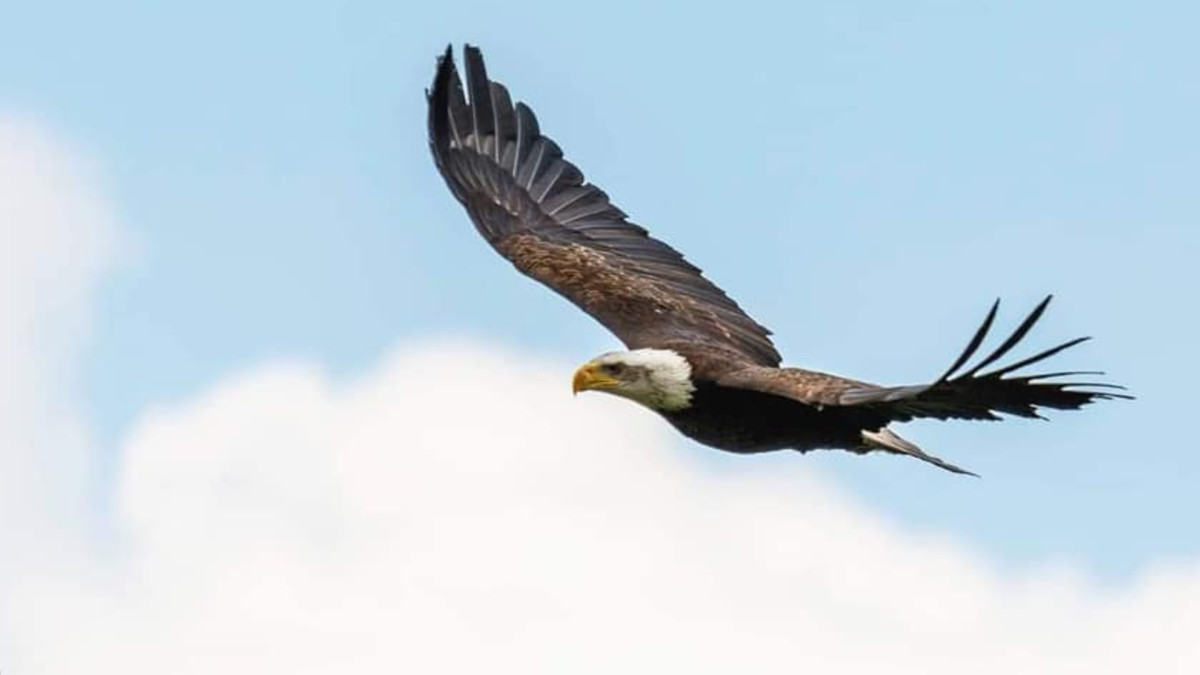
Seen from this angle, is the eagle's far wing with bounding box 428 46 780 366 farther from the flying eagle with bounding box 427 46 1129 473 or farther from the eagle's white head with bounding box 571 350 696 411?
the eagle's white head with bounding box 571 350 696 411

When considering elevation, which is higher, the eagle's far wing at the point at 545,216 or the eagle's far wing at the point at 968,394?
the eagle's far wing at the point at 545,216

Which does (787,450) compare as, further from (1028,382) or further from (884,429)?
(1028,382)

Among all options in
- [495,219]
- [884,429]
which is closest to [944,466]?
[884,429]

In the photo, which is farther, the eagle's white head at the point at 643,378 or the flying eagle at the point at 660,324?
the eagle's white head at the point at 643,378

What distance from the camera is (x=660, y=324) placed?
1891 centimetres

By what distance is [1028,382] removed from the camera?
575 inches

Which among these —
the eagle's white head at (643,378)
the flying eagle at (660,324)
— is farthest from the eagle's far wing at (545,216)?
the eagle's white head at (643,378)

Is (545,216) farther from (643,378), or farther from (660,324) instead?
(643,378)

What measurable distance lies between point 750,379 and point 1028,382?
2509mm

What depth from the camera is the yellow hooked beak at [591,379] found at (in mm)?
17422

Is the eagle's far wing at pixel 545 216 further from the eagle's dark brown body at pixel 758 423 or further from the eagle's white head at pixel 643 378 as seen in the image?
the eagle's dark brown body at pixel 758 423

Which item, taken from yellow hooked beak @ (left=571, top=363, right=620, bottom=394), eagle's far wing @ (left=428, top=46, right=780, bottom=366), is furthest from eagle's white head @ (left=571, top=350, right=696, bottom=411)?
eagle's far wing @ (left=428, top=46, right=780, bottom=366)

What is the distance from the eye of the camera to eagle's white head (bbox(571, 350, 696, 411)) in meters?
17.3

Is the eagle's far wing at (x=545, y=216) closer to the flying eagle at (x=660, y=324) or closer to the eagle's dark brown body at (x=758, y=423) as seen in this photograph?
the flying eagle at (x=660, y=324)
